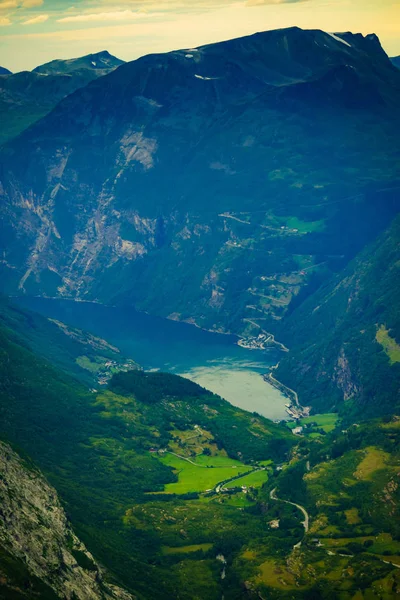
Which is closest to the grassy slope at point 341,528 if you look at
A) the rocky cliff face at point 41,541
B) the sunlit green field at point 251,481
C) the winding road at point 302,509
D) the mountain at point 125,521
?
the winding road at point 302,509

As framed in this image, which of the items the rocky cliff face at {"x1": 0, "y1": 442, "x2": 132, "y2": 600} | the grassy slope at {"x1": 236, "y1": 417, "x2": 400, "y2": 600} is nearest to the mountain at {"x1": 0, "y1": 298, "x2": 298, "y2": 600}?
the rocky cliff face at {"x1": 0, "y1": 442, "x2": 132, "y2": 600}

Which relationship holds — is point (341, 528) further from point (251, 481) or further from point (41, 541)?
point (41, 541)

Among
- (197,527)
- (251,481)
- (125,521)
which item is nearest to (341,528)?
(197,527)

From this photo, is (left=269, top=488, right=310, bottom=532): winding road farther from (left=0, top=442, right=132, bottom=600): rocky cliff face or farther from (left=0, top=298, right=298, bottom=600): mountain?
(left=0, top=442, right=132, bottom=600): rocky cliff face

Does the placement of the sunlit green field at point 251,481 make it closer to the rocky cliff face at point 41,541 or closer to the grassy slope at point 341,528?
the grassy slope at point 341,528

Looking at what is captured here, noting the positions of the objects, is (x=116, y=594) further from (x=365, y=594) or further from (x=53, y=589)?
(x=365, y=594)

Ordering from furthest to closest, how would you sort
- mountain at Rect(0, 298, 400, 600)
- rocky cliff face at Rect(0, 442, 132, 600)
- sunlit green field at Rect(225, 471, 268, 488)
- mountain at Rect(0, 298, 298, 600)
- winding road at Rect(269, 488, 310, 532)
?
sunlit green field at Rect(225, 471, 268, 488) → winding road at Rect(269, 488, 310, 532) → mountain at Rect(0, 298, 400, 600) → mountain at Rect(0, 298, 298, 600) → rocky cliff face at Rect(0, 442, 132, 600)

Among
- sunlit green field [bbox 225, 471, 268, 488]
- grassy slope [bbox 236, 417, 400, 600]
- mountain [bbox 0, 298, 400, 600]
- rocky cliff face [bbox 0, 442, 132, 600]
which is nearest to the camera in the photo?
rocky cliff face [bbox 0, 442, 132, 600]

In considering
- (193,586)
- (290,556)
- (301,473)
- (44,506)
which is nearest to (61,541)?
(44,506)
